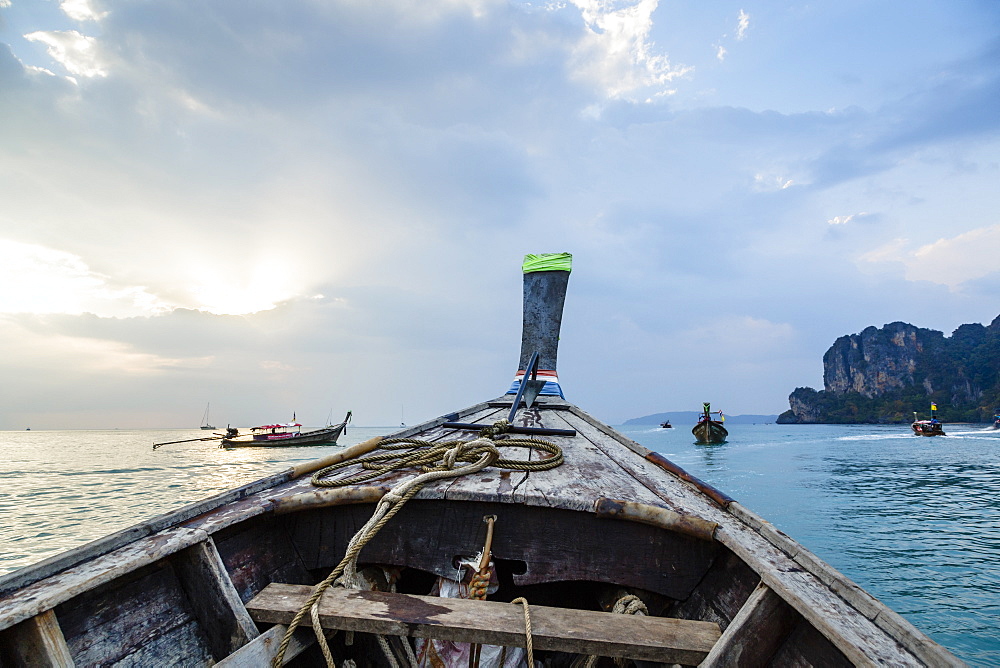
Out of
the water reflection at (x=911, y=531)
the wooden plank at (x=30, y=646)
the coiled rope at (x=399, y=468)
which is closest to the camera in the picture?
the wooden plank at (x=30, y=646)

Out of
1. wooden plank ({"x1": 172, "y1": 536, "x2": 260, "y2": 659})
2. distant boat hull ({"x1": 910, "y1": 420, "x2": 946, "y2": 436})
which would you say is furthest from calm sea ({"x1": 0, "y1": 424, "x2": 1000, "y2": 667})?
distant boat hull ({"x1": 910, "y1": 420, "x2": 946, "y2": 436})

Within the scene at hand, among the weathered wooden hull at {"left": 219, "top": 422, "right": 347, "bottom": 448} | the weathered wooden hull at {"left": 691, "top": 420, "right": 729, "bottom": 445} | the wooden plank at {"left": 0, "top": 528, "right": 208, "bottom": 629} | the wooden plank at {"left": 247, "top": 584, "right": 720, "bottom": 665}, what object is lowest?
the weathered wooden hull at {"left": 219, "top": 422, "right": 347, "bottom": 448}

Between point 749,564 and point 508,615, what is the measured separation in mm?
719

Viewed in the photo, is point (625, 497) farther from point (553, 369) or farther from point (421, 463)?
point (553, 369)

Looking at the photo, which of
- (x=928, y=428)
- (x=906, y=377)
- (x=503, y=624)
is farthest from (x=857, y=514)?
(x=906, y=377)

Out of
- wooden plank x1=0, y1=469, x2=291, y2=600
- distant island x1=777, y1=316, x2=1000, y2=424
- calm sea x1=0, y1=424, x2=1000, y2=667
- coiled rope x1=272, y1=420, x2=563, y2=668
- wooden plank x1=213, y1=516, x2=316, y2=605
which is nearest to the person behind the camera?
wooden plank x1=0, y1=469, x2=291, y2=600

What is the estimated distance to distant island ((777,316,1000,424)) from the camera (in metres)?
69.8

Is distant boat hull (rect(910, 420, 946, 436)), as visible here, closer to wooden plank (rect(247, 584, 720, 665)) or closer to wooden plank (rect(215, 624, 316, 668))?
wooden plank (rect(247, 584, 720, 665))

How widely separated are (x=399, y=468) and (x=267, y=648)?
0.92m

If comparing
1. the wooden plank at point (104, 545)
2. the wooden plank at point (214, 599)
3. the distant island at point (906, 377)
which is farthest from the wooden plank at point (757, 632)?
the distant island at point (906, 377)

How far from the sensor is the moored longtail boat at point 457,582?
1140mm

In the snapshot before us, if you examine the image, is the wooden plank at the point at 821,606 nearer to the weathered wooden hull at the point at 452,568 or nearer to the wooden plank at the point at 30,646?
the weathered wooden hull at the point at 452,568

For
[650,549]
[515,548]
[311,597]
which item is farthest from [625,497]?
[311,597]

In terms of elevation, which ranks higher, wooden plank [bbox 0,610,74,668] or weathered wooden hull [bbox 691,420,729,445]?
wooden plank [bbox 0,610,74,668]
